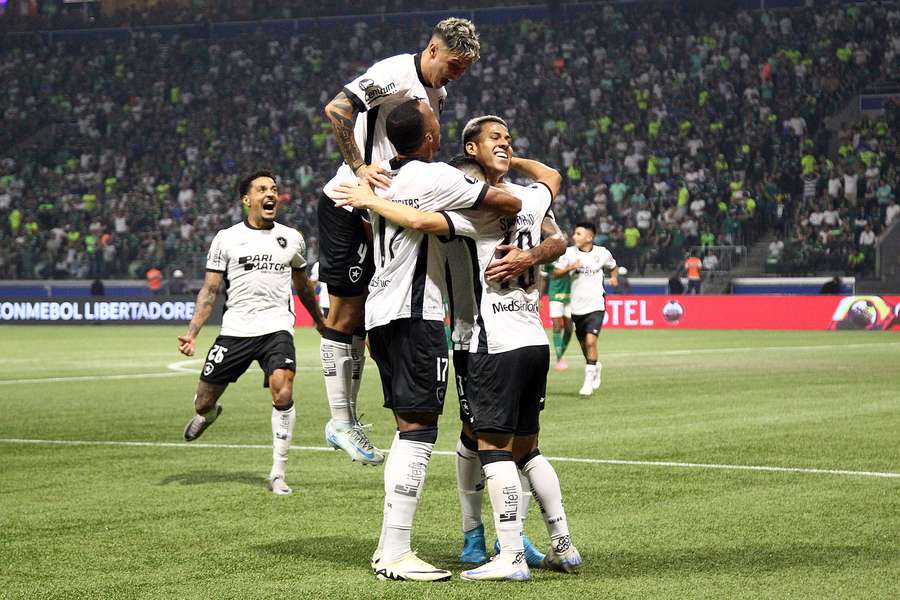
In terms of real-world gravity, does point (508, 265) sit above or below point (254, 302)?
above

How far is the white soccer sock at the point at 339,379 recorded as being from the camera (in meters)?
8.62

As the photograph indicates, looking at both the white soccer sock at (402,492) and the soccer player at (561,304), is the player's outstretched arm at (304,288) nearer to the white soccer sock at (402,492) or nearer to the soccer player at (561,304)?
the white soccer sock at (402,492)

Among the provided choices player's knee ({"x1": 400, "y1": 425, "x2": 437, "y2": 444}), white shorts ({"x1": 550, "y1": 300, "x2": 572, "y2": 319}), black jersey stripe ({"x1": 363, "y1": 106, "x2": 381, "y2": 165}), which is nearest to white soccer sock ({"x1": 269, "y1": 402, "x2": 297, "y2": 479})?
black jersey stripe ({"x1": 363, "y1": 106, "x2": 381, "y2": 165})

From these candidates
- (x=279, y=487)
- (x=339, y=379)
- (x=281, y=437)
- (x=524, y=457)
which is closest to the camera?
(x=524, y=457)

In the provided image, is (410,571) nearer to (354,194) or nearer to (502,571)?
(502,571)

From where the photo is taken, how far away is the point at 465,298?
22.3 feet

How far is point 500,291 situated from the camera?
662 centimetres

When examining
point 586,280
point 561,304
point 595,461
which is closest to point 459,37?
point 595,461

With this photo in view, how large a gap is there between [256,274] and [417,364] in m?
4.48

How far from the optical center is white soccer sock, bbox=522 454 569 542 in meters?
6.73

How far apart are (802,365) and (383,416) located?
9.58 meters

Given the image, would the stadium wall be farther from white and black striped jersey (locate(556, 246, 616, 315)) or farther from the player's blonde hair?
the player's blonde hair

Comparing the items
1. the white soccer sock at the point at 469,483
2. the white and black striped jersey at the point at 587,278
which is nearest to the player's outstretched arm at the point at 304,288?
the white soccer sock at the point at 469,483

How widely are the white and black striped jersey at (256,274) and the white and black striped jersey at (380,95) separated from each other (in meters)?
2.65
